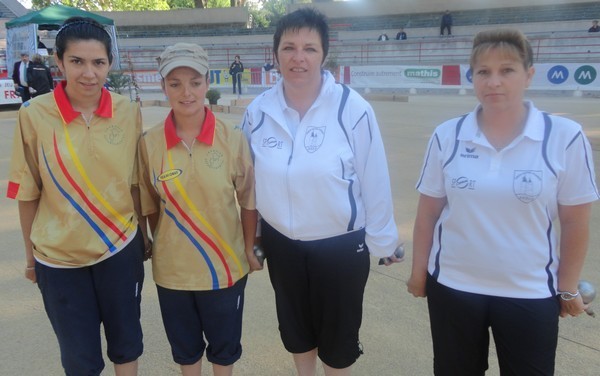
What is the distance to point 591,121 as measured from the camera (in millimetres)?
11117

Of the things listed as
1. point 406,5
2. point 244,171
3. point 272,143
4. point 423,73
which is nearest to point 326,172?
point 272,143

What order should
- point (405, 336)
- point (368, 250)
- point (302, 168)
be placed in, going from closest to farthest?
point (302, 168) < point (368, 250) < point (405, 336)

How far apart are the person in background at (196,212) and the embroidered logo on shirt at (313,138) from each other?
31cm

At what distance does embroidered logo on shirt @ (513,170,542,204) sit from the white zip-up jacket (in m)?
0.61

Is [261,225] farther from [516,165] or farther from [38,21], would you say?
[38,21]

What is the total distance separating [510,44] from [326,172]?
2.85ft

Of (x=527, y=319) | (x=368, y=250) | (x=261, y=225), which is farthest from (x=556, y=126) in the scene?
(x=261, y=225)

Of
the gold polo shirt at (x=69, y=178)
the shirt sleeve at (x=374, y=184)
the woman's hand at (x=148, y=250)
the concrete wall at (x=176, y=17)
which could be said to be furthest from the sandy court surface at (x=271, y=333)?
the concrete wall at (x=176, y=17)

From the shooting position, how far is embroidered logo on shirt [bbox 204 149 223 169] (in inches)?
83.8

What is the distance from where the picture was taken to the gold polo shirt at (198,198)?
2.12 meters

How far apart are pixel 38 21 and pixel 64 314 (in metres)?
19.9

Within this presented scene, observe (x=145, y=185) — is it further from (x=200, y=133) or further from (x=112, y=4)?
(x=112, y=4)

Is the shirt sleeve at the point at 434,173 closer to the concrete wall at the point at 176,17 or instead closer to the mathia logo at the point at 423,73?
the mathia logo at the point at 423,73

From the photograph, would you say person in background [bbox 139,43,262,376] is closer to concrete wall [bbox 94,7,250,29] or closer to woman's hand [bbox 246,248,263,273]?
woman's hand [bbox 246,248,263,273]
